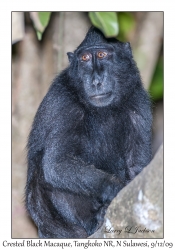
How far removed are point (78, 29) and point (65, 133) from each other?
3626 mm

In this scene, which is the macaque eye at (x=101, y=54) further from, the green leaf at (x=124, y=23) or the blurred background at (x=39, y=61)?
the green leaf at (x=124, y=23)

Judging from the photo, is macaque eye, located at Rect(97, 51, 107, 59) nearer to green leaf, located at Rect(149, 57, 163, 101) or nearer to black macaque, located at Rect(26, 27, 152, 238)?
black macaque, located at Rect(26, 27, 152, 238)

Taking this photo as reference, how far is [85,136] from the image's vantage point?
22.0 feet

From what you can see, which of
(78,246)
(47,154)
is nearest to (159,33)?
(47,154)

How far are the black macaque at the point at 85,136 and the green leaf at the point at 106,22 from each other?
0.22 metres

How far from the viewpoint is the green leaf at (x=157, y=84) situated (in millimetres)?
10164

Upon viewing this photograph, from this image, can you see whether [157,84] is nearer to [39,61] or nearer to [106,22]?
[39,61]

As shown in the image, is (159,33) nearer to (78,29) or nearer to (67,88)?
(78,29)

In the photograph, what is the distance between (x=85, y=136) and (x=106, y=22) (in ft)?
4.23

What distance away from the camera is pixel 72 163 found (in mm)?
6371

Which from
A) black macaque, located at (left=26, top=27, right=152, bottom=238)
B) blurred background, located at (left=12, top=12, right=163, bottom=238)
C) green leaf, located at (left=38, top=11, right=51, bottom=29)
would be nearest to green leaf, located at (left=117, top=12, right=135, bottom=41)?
blurred background, located at (left=12, top=12, right=163, bottom=238)

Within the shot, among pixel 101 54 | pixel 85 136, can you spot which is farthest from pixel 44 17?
pixel 85 136

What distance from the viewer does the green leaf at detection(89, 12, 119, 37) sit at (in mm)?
6426

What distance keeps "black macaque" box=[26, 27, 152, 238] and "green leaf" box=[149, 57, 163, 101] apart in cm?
A: 311
